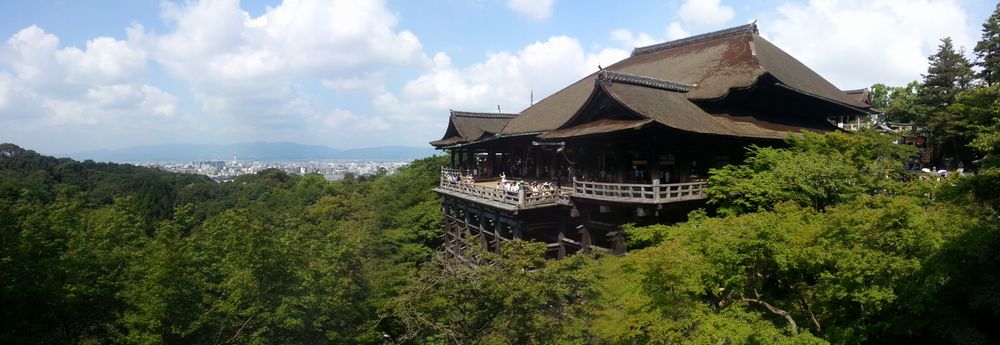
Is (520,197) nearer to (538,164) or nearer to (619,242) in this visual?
(619,242)

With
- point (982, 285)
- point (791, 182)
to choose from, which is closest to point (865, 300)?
point (982, 285)

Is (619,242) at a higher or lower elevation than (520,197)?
lower

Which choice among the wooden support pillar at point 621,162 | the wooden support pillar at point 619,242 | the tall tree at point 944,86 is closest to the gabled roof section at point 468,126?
the wooden support pillar at point 621,162

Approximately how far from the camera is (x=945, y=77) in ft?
113

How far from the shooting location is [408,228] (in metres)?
32.0

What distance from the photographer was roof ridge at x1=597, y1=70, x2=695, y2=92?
61.7 feet

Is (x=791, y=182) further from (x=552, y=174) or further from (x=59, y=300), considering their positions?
(x=59, y=300)

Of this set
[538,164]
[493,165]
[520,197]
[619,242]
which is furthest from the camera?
[493,165]

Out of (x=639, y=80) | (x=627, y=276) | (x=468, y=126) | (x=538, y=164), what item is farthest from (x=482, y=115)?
(x=627, y=276)

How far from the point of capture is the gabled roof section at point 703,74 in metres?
22.0

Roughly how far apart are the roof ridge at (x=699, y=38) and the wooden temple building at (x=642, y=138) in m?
0.08

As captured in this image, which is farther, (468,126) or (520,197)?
(468,126)

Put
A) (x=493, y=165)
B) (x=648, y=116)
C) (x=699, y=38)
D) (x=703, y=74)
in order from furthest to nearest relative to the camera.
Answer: (x=493, y=165), (x=699, y=38), (x=703, y=74), (x=648, y=116)

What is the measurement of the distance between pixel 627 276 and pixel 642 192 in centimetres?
432
